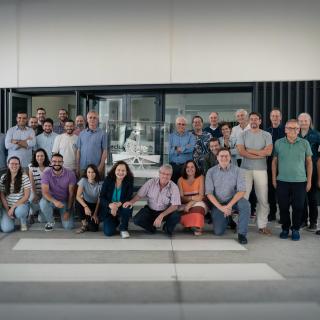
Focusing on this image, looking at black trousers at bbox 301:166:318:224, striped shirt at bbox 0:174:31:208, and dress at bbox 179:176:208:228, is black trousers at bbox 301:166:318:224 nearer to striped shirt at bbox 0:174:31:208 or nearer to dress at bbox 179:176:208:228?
dress at bbox 179:176:208:228

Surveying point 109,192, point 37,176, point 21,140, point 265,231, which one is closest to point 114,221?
point 109,192

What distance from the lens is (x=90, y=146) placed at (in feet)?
18.2

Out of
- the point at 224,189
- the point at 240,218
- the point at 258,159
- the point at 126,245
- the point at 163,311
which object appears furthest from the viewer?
the point at 258,159

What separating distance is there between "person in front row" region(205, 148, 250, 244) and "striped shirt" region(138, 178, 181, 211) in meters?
0.41

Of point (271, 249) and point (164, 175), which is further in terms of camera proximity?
point (164, 175)

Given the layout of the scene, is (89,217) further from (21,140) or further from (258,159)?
(258,159)

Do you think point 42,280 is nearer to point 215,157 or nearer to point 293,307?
point 293,307

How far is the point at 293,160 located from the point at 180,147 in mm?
1494

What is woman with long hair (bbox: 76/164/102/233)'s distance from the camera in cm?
512
